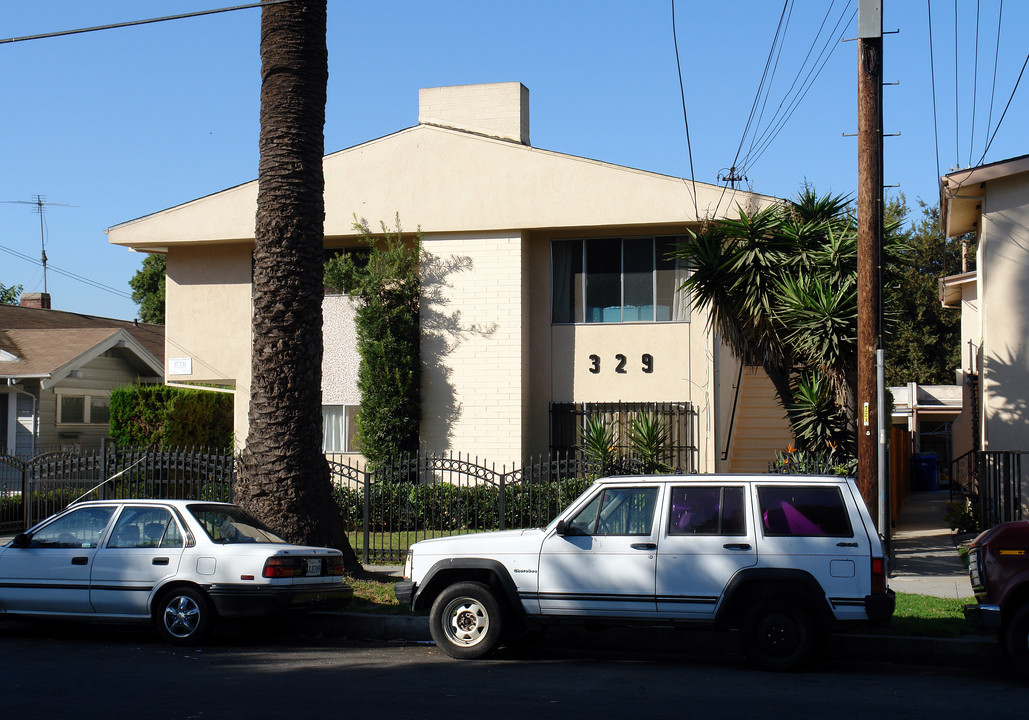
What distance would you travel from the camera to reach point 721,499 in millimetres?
8562

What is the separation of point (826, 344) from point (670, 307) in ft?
17.8

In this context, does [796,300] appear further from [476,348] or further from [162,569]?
[162,569]

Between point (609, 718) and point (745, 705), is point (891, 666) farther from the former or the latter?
point (609, 718)

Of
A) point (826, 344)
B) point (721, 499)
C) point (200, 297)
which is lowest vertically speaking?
point (721, 499)

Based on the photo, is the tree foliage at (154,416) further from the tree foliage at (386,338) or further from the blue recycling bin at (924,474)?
the blue recycling bin at (924,474)

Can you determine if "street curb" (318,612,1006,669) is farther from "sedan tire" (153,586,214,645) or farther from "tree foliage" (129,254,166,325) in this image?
"tree foliage" (129,254,166,325)

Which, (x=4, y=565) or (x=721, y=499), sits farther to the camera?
(x=4, y=565)

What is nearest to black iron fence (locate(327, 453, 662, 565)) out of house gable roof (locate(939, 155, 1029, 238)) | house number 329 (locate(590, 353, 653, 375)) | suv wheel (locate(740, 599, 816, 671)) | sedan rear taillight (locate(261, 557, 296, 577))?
house number 329 (locate(590, 353, 653, 375))

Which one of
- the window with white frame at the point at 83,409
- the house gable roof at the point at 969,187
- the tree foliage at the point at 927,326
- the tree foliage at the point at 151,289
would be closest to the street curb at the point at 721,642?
the house gable roof at the point at 969,187

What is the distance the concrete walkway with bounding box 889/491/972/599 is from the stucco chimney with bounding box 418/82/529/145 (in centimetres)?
1061

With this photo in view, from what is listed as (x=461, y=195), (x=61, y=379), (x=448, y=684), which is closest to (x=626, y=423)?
(x=461, y=195)

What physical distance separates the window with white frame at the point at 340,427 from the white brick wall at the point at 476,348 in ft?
5.26

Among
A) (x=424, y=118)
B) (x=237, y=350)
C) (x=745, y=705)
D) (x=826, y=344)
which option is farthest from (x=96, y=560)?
(x=424, y=118)

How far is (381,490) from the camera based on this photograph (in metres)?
16.9
